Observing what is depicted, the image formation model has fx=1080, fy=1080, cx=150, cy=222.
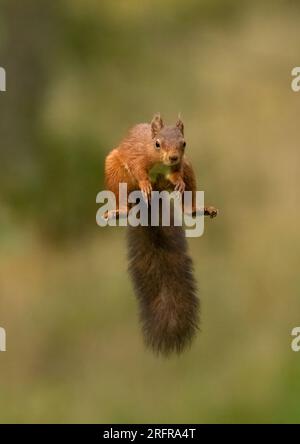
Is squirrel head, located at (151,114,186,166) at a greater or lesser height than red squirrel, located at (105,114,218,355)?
greater

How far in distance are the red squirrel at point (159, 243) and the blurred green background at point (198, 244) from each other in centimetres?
327

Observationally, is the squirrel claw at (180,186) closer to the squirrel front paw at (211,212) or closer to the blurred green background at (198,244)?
the squirrel front paw at (211,212)

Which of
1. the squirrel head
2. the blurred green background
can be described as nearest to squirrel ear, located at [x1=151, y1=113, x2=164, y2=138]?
the squirrel head

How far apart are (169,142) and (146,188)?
0.10 meters

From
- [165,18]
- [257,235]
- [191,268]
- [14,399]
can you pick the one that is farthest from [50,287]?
[191,268]

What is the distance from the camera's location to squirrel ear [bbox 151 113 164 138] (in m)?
1.76

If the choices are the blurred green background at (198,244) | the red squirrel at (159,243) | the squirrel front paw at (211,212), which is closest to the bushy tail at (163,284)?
the red squirrel at (159,243)

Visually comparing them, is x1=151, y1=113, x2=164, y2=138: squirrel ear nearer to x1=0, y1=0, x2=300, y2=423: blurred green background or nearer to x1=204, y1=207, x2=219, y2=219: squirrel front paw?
x1=204, y1=207, x2=219, y2=219: squirrel front paw

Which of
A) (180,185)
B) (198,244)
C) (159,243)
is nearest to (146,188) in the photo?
(180,185)

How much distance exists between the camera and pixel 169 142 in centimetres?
171

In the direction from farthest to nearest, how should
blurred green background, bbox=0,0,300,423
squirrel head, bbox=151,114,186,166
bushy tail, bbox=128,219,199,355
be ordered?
blurred green background, bbox=0,0,300,423
bushy tail, bbox=128,219,199,355
squirrel head, bbox=151,114,186,166

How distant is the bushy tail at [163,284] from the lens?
6.31 feet

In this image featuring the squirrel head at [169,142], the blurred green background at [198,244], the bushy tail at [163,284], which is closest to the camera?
the squirrel head at [169,142]
